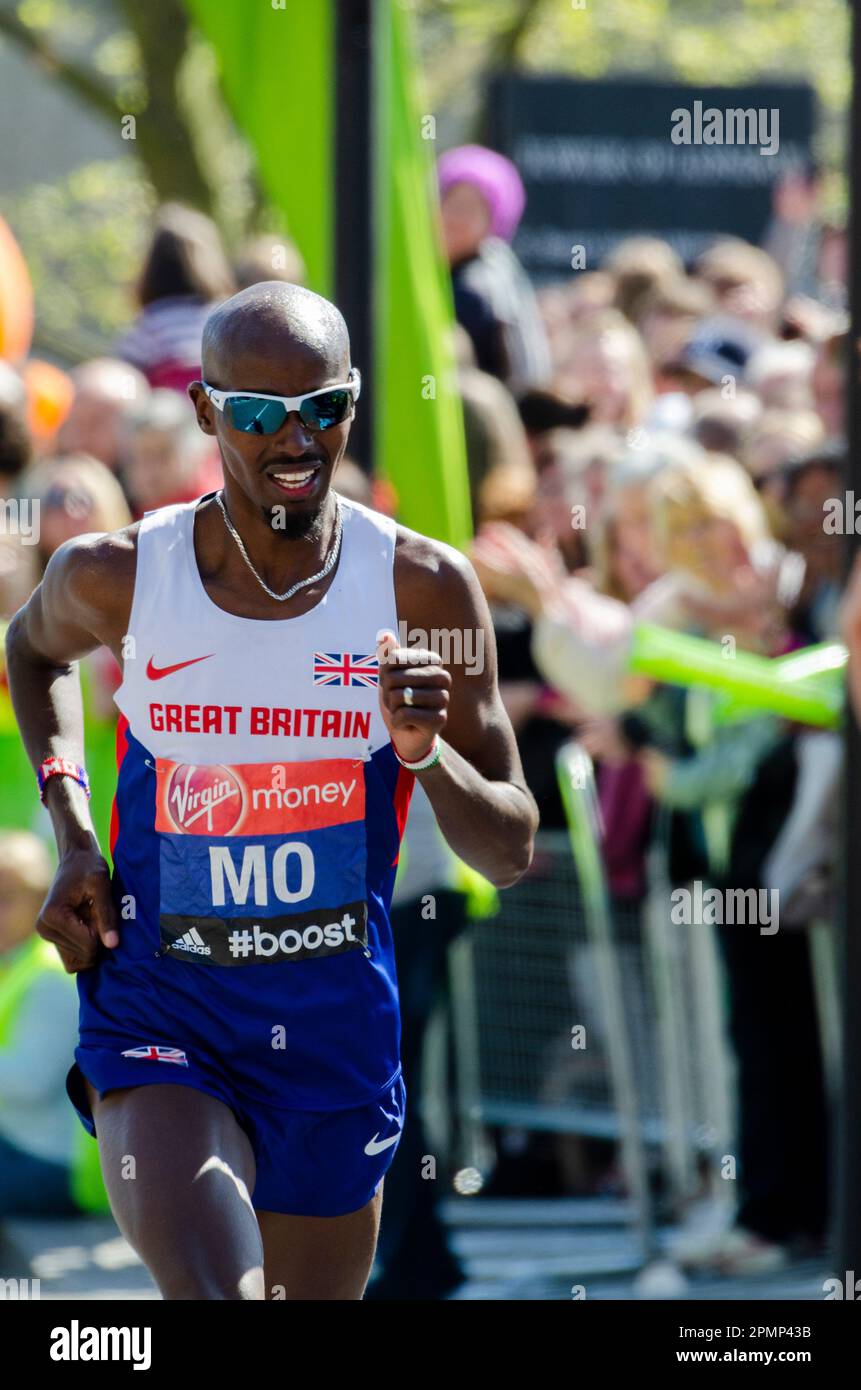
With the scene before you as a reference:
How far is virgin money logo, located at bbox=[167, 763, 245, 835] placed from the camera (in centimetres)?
380

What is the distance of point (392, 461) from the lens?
671 cm

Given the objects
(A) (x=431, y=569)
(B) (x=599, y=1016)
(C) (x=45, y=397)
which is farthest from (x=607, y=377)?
(A) (x=431, y=569)

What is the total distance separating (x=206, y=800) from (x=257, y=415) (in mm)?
604

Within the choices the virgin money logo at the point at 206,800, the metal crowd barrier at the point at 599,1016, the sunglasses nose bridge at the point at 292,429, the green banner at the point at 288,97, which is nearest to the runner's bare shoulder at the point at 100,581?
the virgin money logo at the point at 206,800

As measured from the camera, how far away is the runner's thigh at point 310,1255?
→ 4.00 meters

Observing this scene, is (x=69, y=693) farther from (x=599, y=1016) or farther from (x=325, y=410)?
(x=599, y=1016)

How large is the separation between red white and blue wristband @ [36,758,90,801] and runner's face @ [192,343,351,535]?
0.61 metres

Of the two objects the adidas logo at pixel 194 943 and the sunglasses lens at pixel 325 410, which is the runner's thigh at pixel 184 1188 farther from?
the sunglasses lens at pixel 325 410

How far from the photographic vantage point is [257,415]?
3646mm

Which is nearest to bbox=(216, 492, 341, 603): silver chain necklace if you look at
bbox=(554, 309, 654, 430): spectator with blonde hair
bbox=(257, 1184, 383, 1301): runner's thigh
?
bbox=(257, 1184, 383, 1301): runner's thigh
